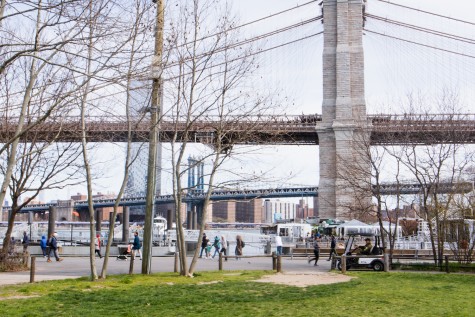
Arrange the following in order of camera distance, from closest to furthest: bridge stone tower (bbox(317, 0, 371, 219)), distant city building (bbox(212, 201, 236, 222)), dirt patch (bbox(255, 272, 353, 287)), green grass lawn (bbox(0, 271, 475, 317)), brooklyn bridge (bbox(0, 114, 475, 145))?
green grass lawn (bbox(0, 271, 475, 317)), dirt patch (bbox(255, 272, 353, 287)), brooklyn bridge (bbox(0, 114, 475, 145)), bridge stone tower (bbox(317, 0, 371, 219)), distant city building (bbox(212, 201, 236, 222))

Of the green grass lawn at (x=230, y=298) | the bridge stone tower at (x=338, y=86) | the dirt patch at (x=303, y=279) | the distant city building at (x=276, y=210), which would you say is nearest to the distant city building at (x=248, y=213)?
the distant city building at (x=276, y=210)

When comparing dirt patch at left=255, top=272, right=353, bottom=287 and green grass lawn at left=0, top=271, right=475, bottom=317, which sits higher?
dirt patch at left=255, top=272, right=353, bottom=287

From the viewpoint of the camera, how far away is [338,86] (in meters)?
41.0

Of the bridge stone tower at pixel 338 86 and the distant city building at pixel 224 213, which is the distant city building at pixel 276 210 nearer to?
the distant city building at pixel 224 213

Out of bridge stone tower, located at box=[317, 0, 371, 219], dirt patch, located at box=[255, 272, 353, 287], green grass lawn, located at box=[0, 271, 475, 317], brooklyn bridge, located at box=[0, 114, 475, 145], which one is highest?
bridge stone tower, located at box=[317, 0, 371, 219]

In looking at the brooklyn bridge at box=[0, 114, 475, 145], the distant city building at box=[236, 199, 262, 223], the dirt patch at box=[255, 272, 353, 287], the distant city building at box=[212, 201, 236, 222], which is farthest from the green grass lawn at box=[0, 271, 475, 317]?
the distant city building at box=[236, 199, 262, 223]

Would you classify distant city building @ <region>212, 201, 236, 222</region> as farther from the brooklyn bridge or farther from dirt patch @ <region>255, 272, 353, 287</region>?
dirt patch @ <region>255, 272, 353, 287</region>

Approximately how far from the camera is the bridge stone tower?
39188mm

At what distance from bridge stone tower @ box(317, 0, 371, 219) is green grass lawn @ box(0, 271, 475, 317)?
22.7 meters

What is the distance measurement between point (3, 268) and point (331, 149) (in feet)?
81.5

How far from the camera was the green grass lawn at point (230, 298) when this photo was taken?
1053 centimetres

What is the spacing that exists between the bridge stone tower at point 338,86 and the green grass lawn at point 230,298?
2266cm

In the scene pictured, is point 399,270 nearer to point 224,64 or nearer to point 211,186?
point 211,186

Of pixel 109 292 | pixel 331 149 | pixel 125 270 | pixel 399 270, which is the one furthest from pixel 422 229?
pixel 109 292
